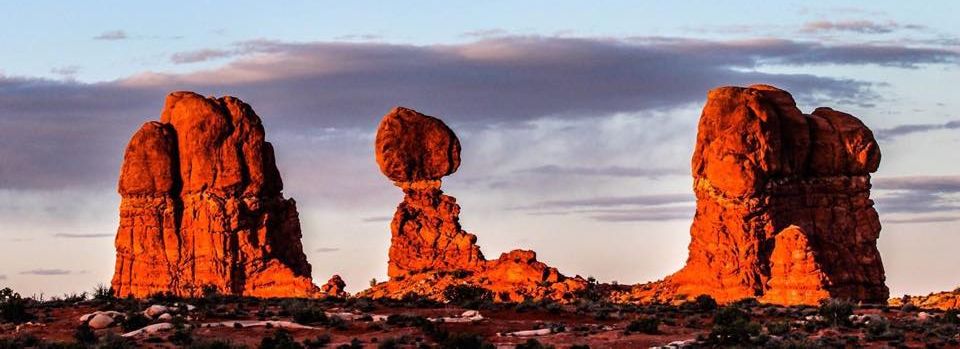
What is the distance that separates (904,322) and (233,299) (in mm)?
25602

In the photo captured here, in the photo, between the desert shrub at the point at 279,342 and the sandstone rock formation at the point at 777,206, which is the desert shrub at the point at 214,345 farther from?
the sandstone rock formation at the point at 777,206

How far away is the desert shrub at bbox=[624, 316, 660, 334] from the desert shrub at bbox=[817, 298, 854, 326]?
688 cm

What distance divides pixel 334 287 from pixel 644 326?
45.0 m

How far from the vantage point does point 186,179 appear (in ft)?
452

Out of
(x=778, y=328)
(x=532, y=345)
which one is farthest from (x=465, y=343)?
(x=778, y=328)

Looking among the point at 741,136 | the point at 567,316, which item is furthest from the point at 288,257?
the point at 567,316

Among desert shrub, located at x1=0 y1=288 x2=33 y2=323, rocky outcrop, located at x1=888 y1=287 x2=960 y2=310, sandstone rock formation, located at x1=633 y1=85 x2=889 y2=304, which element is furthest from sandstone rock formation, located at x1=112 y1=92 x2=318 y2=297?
desert shrub, located at x1=0 y1=288 x2=33 y2=323

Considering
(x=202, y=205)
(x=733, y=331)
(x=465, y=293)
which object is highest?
(x=202, y=205)

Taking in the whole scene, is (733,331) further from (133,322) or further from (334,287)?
(334,287)

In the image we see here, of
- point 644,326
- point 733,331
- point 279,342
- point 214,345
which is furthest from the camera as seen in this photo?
point 644,326

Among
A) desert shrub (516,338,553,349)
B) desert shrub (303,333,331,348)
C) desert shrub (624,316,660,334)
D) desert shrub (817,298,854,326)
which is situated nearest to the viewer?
desert shrub (516,338,553,349)

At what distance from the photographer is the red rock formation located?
131125mm

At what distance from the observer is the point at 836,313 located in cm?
9400

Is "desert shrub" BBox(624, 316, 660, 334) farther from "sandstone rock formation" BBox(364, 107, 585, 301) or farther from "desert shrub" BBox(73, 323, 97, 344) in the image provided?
"sandstone rock formation" BBox(364, 107, 585, 301)
